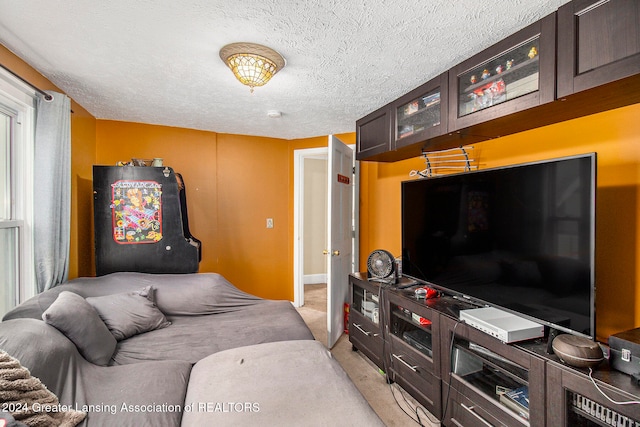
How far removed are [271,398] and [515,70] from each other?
203cm

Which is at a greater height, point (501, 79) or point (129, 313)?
point (501, 79)

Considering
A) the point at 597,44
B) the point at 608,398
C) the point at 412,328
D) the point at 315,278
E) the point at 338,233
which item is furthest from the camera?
the point at 315,278

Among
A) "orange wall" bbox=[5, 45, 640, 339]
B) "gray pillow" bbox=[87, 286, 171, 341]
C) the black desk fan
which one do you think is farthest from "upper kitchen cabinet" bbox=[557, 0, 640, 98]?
"gray pillow" bbox=[87, 286, 171, 341]

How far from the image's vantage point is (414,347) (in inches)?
82.3

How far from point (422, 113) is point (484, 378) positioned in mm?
1761

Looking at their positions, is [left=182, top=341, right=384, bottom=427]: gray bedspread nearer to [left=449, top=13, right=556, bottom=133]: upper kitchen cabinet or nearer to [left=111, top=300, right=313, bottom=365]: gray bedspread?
[left=111, top=300, right=313, bottom=365]: gray bedspread

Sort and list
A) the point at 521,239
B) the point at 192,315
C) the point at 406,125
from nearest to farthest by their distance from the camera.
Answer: the point at 521,239
the point at 406,125
the point at 192,315

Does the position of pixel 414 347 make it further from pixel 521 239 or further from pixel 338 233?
pixel 338 233

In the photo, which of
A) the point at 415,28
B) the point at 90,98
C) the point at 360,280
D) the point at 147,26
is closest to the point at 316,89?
the point at 415,28

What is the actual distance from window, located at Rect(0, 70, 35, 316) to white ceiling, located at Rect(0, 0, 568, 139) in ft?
1.10

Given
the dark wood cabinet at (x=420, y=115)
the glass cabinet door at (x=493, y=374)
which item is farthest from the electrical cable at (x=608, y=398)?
the dark wood cabinet at (x=420, y=115)

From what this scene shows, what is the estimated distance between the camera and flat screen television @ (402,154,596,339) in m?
1.31

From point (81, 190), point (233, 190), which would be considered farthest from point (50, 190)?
point (233, 190)

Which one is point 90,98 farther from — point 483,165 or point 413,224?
point 483,165
